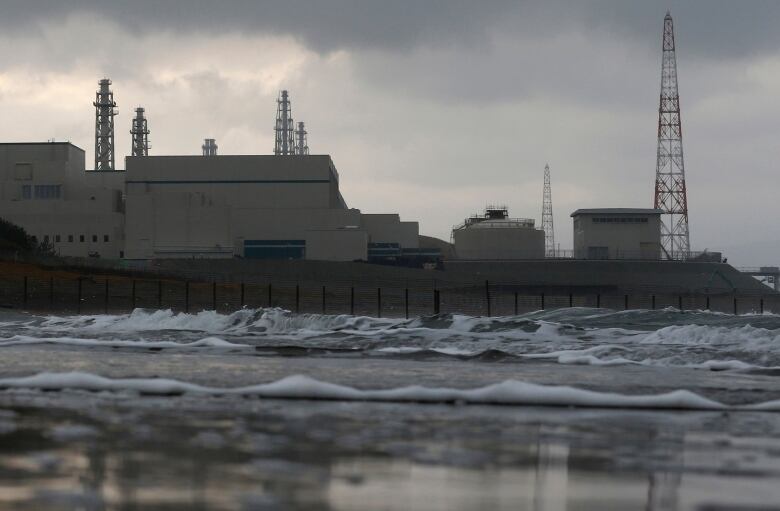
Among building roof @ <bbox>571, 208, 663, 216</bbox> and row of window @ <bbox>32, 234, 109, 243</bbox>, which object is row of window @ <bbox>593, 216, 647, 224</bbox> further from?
row of window @ <bbox>32, 234, 109, 243</bbox>

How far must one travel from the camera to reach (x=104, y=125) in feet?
414

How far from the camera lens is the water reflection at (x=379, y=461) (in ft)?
21.2

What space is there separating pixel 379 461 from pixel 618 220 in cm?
9486

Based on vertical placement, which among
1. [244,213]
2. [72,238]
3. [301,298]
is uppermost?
[244,213]

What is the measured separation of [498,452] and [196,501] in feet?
10.1

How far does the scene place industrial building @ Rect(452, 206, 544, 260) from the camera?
9831 cm

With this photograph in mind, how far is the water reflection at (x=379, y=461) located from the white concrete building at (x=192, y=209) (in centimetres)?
7959

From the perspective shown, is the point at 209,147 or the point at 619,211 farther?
the point at 209,147

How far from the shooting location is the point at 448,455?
8.30 metres

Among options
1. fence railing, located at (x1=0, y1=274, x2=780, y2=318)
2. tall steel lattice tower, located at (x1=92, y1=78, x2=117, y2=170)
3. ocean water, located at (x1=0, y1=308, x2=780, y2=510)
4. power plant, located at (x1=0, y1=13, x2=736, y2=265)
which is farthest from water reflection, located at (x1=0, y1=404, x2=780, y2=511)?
tall steel lattice tower, located at (x1=92, y1=78, x2=117, y2=170)

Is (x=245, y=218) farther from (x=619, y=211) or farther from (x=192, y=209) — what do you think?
(x=619, y=211)

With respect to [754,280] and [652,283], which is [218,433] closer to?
[652,283]

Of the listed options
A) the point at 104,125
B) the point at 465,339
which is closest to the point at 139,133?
the point at 104,125

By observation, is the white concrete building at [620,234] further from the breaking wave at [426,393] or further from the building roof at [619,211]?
the breaking wave at [426,393]
